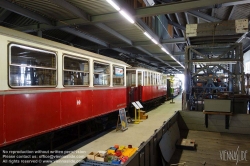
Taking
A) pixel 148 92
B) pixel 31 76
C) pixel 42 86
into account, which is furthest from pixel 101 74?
pixel 148 92

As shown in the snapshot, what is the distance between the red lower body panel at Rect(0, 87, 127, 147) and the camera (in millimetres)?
3352

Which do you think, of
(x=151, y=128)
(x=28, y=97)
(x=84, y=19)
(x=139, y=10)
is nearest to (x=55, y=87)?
(x=28, y=97)

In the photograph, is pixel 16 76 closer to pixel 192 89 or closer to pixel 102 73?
pixel 102 73

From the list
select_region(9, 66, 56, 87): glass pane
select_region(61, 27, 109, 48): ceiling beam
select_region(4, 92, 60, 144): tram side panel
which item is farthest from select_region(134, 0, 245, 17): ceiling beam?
select_region(4, 92, 60, 144): tram side panel

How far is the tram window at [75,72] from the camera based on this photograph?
4945mm

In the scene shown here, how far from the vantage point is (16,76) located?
3631 millimetres

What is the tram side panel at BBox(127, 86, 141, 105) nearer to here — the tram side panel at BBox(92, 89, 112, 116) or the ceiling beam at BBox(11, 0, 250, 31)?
the tram side panel at BBox(92, 89, 112, 116)

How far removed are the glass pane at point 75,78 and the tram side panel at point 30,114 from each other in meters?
0.60

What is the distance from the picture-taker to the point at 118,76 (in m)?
7.92

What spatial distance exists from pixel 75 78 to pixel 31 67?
153 centimetres

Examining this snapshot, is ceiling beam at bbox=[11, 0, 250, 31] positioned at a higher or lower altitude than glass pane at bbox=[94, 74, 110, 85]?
higher

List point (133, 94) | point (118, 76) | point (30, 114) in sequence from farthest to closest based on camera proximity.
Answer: point (133, 94), point (118, 76), point (30, 114)

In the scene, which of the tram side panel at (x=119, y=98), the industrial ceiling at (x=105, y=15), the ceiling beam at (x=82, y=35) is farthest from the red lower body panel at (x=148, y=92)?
the ceiling beam at (x=82, y=35)

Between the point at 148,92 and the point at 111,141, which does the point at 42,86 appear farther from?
the point at 148,92
